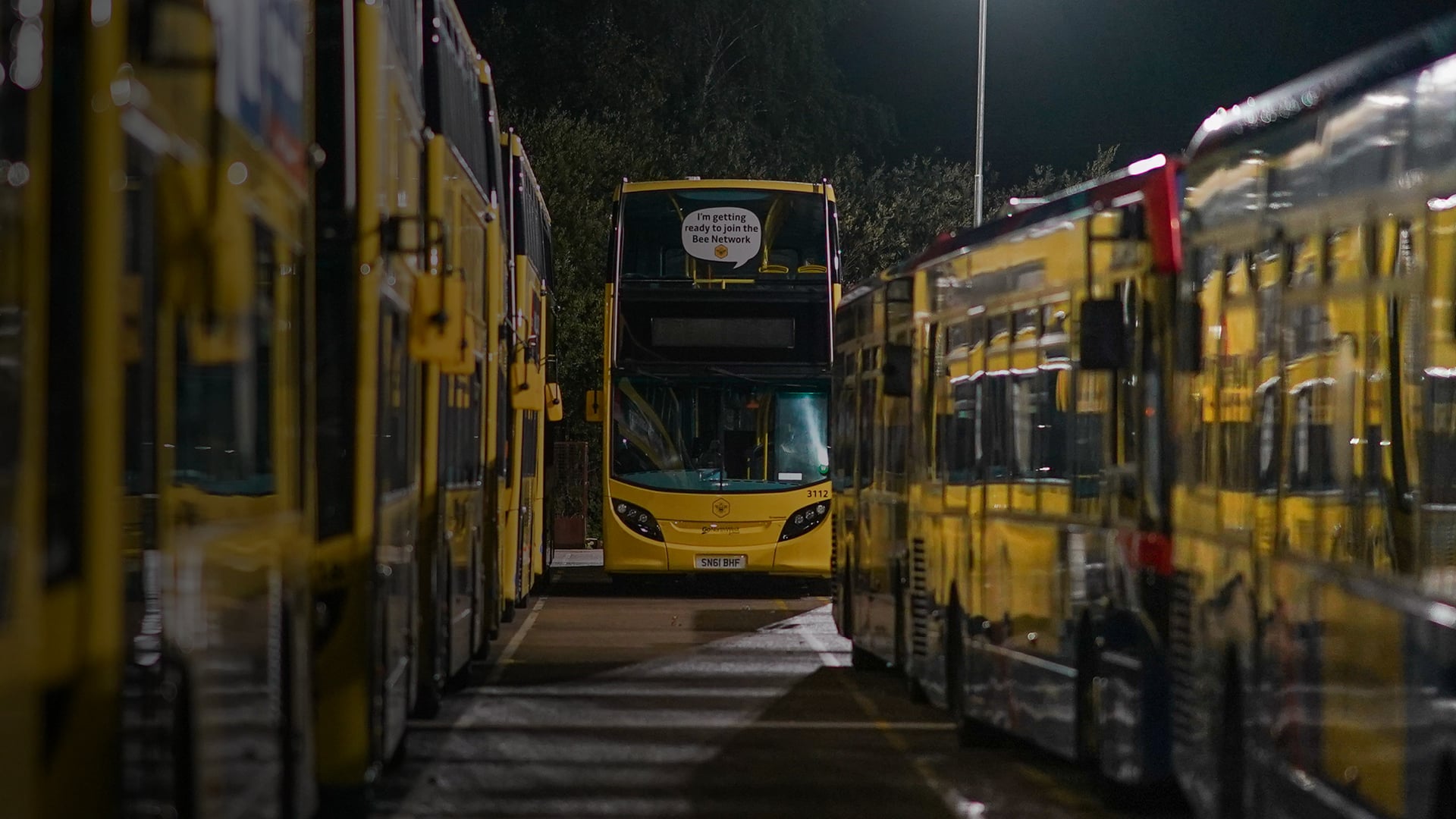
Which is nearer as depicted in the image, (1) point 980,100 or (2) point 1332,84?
(2) point 1332,84

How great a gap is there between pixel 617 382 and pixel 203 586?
19.8 meters

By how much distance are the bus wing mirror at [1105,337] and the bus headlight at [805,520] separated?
607 inches

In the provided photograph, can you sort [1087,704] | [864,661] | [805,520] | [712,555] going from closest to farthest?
[1087,704], [864,661], [712,555], [805,520]

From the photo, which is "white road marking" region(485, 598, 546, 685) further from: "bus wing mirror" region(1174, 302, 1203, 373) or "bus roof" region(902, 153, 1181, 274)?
"bus wing mirror" region(1174, 302, 1203, 373)

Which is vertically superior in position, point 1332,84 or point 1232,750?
point 1332,84

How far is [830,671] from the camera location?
1686 centimetres

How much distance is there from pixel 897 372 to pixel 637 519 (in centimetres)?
1110

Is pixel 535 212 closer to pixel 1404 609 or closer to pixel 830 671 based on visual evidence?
pixel 830 671

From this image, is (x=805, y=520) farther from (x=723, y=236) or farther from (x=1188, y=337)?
(x=1188, y=337)

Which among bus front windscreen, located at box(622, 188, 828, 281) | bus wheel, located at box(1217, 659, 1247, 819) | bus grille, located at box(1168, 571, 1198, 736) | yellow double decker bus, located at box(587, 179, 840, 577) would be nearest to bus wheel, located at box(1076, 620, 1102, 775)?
bus grille, located at box(1168, 571, 1198, 736)

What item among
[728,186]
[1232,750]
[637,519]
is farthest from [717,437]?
[1232,750]

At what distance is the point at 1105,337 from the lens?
32.7 ft

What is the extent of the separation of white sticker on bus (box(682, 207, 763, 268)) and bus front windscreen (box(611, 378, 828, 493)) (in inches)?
56.0

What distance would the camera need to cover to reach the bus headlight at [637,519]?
25.3 m
